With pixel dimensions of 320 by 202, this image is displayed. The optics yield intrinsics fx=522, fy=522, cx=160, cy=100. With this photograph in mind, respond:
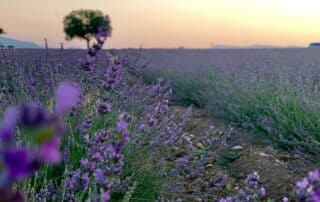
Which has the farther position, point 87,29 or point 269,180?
point 87,29

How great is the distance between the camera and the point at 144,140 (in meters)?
2.88

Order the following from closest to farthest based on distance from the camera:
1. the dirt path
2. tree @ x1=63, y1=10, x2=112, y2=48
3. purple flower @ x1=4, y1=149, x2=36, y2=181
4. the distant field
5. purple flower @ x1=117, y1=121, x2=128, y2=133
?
purple flower @ x1=4, y1=149, x2=36, y2=181
purple flower @ x1=117, y1=121, x2=128, y2=133
the dirt path
the distant field
tree @ x1=63, y1=10, x2=112, y2=48

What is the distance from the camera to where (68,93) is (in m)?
0.35

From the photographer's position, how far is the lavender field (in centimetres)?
101

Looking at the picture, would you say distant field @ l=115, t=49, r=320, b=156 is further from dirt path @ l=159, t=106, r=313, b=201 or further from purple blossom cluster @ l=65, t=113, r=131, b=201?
purple blossom cluster @ l=65, t=113, r=131, b=201

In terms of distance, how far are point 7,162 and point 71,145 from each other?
2.22 m

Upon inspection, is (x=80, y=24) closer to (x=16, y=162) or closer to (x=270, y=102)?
(x=270, y=102)

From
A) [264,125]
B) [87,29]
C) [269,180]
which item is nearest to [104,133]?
[269,180]

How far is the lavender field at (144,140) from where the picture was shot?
1008mm

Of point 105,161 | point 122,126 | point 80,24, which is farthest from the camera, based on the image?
point 80,24

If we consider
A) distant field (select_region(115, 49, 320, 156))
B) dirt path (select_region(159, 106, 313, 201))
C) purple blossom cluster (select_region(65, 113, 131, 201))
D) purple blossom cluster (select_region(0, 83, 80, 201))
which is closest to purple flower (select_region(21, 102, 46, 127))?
purple blossom cluster (select_region(0, 83, 80, 201))

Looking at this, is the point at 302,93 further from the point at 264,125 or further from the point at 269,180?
the point at 269,180

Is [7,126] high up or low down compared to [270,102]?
up

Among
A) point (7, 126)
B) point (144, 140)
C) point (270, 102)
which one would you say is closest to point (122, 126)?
point (7, 126)
